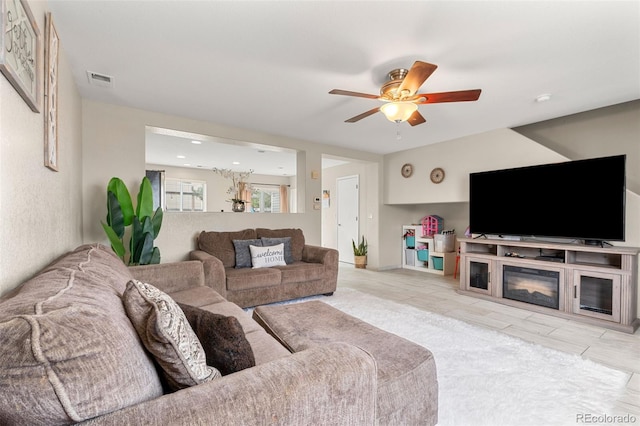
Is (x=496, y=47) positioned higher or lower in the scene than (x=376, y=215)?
higher

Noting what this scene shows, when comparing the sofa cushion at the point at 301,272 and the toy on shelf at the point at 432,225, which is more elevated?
the toy on shelf at the point at 432,225

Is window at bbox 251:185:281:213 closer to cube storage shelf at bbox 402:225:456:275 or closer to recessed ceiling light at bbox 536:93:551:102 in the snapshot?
cube storage shelf at bbox 402:225:456:275

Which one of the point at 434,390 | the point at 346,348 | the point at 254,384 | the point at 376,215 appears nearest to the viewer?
the point at 254,384

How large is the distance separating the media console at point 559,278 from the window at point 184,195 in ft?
22.6

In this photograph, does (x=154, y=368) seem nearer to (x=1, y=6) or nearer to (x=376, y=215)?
(x=1, y=6)

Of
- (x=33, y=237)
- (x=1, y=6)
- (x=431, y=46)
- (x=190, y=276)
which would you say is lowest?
(x=190, y=276)

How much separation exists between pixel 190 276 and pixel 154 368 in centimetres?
186

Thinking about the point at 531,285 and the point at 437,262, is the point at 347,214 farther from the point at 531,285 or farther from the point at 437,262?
the point at 531,285

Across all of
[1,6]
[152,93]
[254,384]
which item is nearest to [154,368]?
[254,384]

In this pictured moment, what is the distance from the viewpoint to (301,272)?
3480 millimetres

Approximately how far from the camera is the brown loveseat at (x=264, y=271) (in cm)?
304

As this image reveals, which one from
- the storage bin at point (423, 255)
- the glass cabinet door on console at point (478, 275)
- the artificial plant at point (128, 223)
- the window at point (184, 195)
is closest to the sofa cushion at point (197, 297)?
the artificial plant at point (128, 223)

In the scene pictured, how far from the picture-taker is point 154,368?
0.76 m

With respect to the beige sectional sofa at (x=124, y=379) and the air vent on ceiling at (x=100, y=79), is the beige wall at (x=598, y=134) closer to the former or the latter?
the beige sectional sofa at (x=124, y=379)
